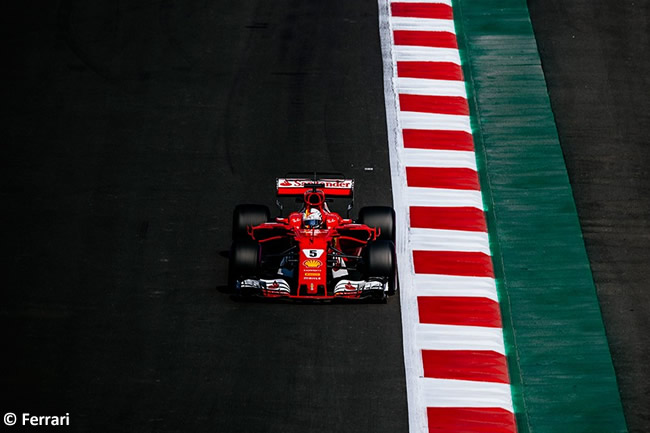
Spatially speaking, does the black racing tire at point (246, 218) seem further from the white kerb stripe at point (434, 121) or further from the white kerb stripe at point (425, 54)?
the white kerb stripe at point (425, 54)

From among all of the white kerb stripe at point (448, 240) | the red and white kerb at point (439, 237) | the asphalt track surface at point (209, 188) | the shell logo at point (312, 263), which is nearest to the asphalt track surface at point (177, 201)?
the asphalt track surface at point (209, 188)

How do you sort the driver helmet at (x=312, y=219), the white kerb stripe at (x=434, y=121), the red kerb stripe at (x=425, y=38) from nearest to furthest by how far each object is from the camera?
1. the driver helmet at (x=312, y=219)
2. the white kerb stripe at (x=434, y=121)
3. the red kerb stripe at (x=425, y=38)

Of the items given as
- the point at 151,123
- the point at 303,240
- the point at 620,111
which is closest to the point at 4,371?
the point at 303,240

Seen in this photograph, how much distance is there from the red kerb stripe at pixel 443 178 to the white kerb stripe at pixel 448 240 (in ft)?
4.21

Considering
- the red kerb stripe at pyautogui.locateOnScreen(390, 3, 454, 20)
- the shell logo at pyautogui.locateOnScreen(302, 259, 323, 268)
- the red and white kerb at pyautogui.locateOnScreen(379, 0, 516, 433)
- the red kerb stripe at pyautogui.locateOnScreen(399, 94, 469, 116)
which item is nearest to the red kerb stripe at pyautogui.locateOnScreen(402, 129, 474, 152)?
the red and white kerb at pyautogui.locateOnScreen(379, 0, 516, 433)

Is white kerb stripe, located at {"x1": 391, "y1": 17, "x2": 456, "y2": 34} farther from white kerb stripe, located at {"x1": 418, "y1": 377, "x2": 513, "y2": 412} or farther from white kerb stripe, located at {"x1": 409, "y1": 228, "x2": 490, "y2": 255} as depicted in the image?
white kerb stripe, located at {"x1": 418, "y1": 377, "x2": 513, "y2": 412}

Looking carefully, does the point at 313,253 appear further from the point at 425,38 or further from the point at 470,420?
the point at 425,38

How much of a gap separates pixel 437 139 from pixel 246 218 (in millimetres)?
4988

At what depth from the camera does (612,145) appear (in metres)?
23.0

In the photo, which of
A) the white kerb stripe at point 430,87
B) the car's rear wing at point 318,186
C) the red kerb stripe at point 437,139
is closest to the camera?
the car's rear wing at point 318,186

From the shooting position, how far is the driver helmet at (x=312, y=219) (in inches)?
750

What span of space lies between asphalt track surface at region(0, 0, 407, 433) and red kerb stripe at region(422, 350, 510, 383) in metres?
0.52

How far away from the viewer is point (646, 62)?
25.2 m

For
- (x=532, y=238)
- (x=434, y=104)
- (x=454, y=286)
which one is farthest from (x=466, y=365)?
(x=434, y=104)
